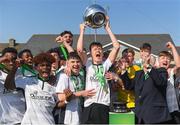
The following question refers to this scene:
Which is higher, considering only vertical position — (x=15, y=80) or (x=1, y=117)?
(x=15, y=80)

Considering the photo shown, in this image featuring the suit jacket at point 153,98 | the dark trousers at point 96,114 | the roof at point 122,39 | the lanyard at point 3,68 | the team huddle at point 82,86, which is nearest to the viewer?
the team huddle at point 82,86

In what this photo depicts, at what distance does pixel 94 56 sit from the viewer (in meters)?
6.59

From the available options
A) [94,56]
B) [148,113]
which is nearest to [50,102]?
[94,56]

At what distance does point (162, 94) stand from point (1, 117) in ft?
8.31

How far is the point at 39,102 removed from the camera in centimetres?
545

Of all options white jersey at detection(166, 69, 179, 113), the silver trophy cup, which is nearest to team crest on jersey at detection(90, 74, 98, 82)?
the silver trophy cup

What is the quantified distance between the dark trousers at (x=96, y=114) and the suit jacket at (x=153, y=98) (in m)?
0.61

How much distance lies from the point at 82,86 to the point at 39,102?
3.12 ft

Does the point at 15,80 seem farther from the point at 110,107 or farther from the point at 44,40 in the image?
the point at 44,40

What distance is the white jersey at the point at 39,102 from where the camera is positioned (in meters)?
5.44

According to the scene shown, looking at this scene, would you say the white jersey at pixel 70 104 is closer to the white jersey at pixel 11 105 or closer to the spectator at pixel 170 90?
the white jersey at pixel 11 105

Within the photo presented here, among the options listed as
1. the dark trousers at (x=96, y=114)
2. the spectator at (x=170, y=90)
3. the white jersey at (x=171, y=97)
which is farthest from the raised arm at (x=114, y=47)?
the white jersey at (x=171, y=97)

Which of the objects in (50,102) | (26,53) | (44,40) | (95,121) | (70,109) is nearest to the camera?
(50,102)

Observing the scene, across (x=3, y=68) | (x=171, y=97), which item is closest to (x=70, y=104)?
(x=3, y=68)
